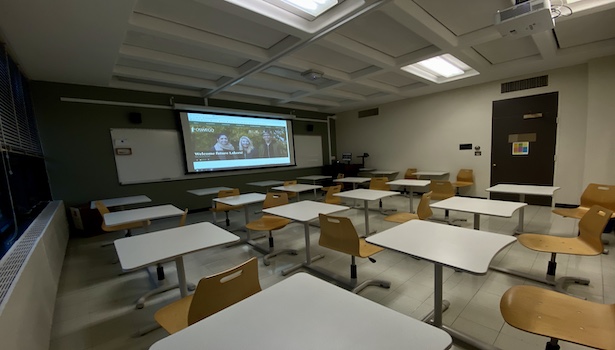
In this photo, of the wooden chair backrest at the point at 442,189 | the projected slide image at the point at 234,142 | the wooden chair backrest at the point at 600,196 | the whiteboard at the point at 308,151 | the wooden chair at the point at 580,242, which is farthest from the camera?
the whiteboard at the point at 308,151

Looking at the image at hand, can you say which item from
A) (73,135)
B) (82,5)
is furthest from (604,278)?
(73,135)

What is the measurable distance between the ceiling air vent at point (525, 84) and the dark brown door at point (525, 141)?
0.22 meters

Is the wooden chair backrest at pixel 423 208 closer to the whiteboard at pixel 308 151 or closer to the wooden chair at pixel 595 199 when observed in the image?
the wooden chair at pixel 595 199

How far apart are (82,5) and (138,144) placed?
136 inches

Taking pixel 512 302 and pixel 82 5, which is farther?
pixel 82 5

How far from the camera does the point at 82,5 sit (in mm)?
2250

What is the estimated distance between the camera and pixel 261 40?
11.1 feet

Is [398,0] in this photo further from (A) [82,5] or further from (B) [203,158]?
(B) [203,158]

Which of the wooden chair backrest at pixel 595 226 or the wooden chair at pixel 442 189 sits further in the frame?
the wooden chair at pixel 442 189

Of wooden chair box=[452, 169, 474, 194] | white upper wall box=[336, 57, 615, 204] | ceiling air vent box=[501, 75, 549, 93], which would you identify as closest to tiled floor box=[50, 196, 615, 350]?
white upper wall box=[336, 57, 615, 204]

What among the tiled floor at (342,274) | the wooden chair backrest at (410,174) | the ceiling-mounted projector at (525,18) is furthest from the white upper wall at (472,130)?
the ceiling-mounted projector at (525,18)

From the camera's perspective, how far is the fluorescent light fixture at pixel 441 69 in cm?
460

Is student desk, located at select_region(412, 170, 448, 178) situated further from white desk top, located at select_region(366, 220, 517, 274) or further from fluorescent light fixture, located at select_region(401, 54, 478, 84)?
white desk top, located at select_region(366, 220, 517, 274)

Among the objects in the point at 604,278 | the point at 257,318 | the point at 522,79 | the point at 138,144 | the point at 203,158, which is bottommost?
the point at 604,278
